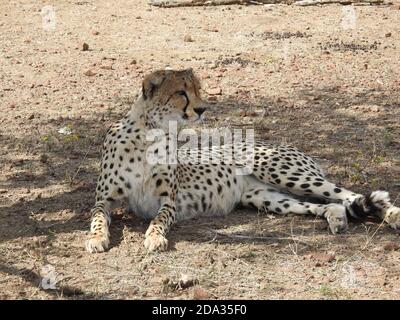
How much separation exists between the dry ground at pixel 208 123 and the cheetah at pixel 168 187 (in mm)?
118

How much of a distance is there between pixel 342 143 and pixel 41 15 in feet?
16.3

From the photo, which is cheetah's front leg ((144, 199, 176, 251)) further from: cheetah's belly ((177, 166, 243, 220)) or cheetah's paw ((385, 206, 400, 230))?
cheetah's paw ((385, 206, 400, 230))

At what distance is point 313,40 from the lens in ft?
29.5

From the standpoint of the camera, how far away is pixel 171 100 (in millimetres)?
4914

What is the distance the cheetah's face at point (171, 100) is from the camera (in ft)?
16.1

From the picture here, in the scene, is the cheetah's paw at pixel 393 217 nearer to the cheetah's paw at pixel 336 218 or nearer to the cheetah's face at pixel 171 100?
the cheetah's paw at pixel 336 218

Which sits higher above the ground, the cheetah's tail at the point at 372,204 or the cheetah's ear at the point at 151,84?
the cheetah's ear at the point at 151,84

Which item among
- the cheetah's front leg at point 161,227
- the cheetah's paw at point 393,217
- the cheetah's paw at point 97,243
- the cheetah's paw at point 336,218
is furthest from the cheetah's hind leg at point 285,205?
the cheetah's paw at point 97,243

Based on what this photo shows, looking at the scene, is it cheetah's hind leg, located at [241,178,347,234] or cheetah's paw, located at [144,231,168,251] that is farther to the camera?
cheetah's hind leg, located at [241,178,347,234]

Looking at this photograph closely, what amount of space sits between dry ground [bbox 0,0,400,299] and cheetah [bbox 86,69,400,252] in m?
0.12

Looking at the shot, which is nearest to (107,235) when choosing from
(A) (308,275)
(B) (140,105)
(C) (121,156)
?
(C) (121,156)

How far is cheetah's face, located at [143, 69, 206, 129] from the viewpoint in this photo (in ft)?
16.1

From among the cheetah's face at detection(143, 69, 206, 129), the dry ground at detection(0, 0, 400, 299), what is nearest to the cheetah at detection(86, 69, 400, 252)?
the cheetah's face at detection(143, 69, 206, 129)

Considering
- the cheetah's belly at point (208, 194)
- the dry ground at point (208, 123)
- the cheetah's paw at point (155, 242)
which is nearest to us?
the dry ground at point (208, 123)
